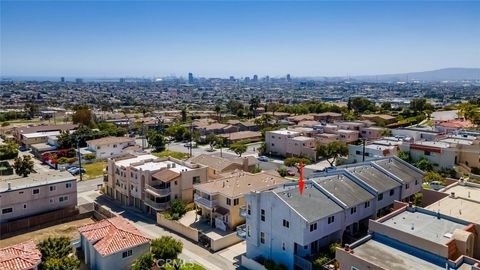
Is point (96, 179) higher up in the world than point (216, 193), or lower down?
lower down

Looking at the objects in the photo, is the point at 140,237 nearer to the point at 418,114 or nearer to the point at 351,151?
the point at 351,151

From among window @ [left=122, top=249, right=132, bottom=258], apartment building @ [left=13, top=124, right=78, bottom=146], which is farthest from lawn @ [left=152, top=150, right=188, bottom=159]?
window @ [left=122, top=249, right=132, bottom=258]

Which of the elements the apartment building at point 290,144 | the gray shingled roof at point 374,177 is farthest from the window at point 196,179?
the apartment building at point 290,144

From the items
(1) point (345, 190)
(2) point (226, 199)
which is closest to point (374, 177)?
(1) point (345, 190)

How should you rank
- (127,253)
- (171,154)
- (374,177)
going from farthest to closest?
(171,154), (374,177), (127,253)

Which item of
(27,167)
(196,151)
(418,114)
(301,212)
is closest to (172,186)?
(301,212)

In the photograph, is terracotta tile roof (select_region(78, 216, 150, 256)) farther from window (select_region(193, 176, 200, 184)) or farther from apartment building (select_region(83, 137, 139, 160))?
apartment building (select_region(83, 137, 139, 160))

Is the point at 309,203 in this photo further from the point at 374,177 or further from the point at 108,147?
the point at 108,147
